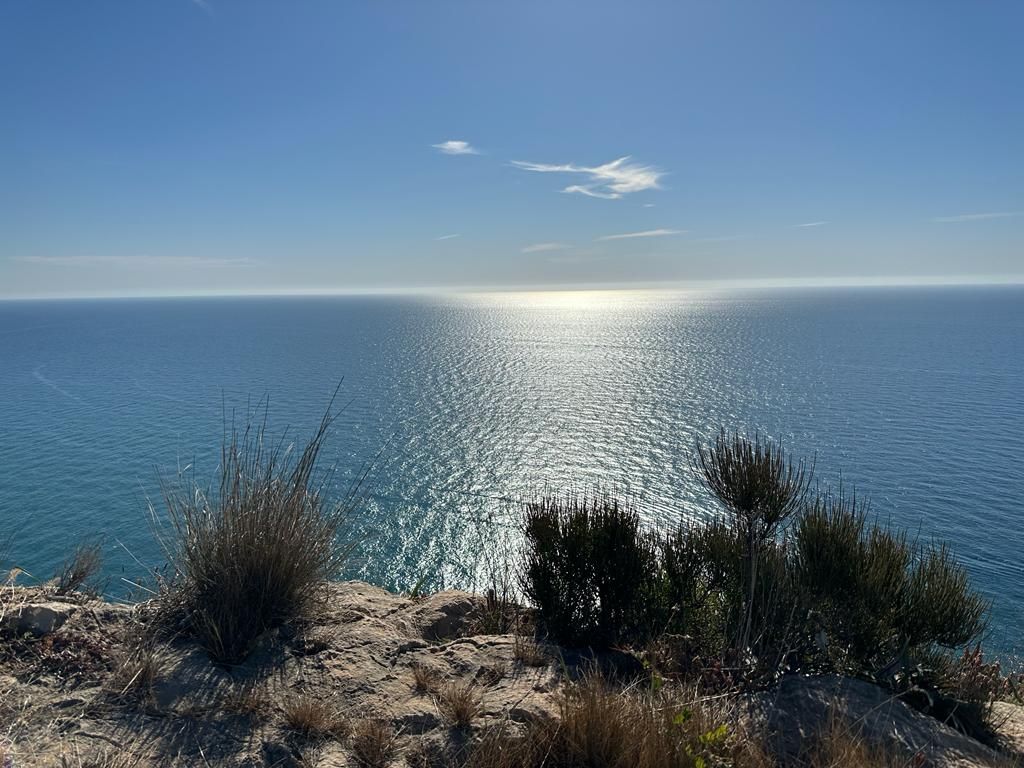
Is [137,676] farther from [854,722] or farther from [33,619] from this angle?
[854,722]

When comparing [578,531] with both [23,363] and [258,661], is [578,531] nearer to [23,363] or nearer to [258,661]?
[258,661]

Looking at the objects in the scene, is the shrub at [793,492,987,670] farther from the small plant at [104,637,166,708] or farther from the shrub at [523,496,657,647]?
the small plant at [104,637,166,708]

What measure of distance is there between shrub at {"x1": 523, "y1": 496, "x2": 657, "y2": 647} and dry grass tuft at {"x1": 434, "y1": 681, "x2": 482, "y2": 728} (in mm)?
1992

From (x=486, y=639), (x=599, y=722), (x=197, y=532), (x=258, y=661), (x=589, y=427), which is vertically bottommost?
(x=589, y=427)

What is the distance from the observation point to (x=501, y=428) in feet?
169

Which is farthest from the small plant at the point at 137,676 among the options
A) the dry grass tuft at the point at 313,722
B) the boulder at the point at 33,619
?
the dry grass tuft at the point at 313,722

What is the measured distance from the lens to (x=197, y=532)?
5949 millimetres

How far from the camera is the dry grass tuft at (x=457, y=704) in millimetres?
4508

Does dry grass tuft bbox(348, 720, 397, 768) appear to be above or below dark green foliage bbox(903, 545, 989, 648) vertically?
above

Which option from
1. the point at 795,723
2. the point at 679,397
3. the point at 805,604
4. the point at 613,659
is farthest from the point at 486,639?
the point at 679,397

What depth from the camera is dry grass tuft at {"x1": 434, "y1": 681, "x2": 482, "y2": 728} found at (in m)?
4.51

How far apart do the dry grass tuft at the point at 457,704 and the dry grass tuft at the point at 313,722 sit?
81cm

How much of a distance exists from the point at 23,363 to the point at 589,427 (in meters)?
97.1

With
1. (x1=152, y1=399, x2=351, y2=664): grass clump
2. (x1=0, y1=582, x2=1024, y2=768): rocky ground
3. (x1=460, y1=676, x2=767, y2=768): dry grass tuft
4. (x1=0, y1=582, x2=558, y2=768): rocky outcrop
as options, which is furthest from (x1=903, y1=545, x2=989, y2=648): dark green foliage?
(x1=152, y1=399, x2=351, y2=664): grass clump
